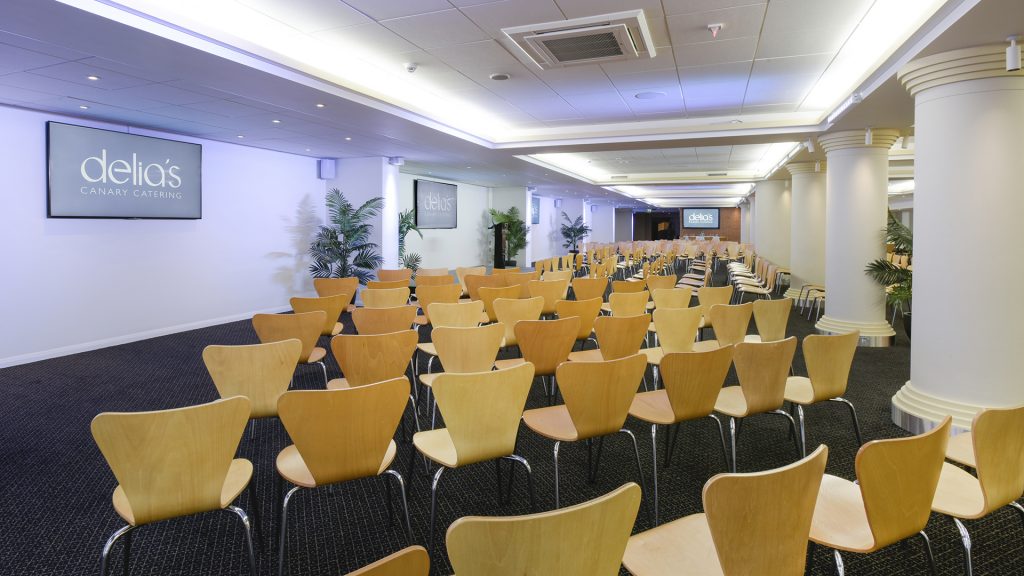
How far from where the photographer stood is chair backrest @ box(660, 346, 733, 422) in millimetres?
3016

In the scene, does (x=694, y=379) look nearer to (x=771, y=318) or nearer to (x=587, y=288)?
(x=771, y=318)

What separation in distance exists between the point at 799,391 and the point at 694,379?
1.10 m

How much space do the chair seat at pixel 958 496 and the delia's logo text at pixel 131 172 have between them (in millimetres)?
8994

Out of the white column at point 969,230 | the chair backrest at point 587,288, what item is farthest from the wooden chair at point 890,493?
the chair backrest at point 587,288

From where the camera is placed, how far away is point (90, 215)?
7.46m

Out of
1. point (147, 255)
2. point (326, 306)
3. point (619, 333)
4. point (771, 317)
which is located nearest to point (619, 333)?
point (619, 333)

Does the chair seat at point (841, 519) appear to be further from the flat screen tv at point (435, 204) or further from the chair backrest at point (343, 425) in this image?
the flat screen tv at point (435, 204)

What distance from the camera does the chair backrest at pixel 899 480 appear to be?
1.86 metres

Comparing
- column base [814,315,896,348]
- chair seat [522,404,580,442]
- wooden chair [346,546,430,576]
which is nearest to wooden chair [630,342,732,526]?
chair seat [522,404,580,442]

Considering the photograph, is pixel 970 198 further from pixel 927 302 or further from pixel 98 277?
pixel 98 277

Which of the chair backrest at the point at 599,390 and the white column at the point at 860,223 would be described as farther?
the white column at the point at 860,223

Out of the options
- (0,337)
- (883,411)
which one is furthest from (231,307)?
(883,411)

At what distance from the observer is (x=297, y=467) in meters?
2.67

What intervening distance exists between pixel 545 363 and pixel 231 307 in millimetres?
7564
